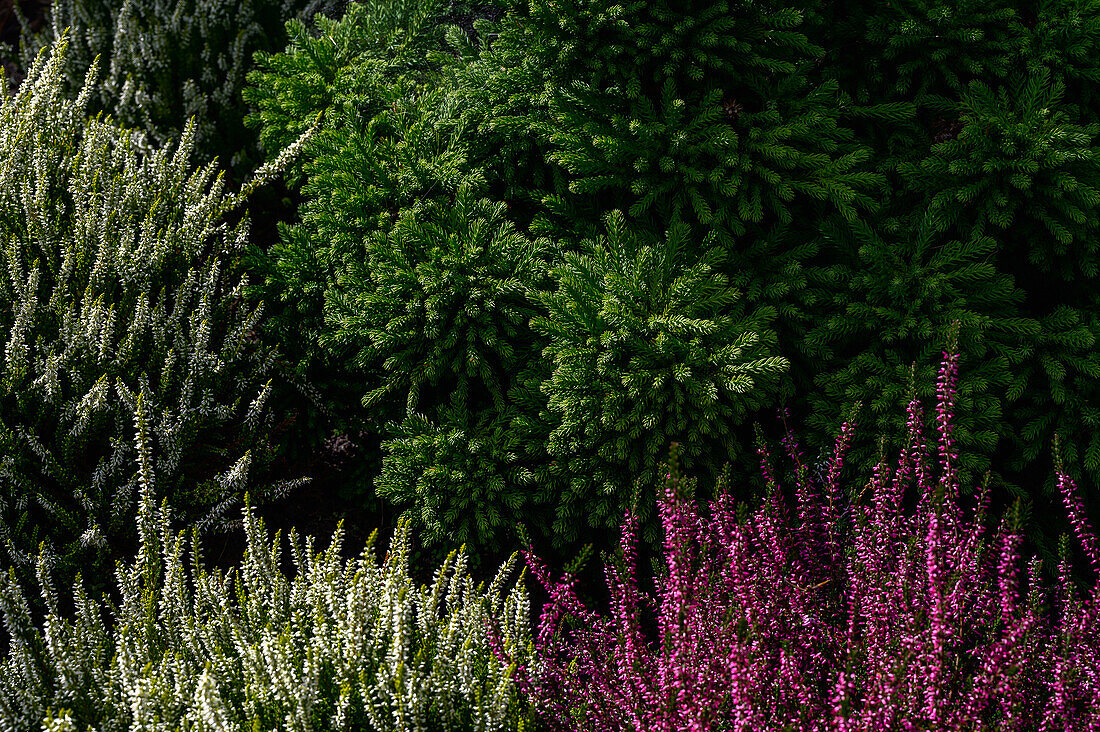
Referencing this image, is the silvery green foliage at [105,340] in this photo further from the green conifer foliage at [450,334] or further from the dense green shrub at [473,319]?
the green conifer foliage at [450,334]

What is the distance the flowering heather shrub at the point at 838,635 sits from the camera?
5.69 ft

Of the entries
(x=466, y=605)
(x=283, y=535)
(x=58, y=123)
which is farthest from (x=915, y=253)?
(x=58, y=123)

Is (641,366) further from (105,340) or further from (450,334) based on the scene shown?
(105,340)

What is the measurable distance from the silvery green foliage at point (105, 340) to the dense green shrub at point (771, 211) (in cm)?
42

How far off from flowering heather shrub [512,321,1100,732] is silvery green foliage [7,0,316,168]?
280 centimetres

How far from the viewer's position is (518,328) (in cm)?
279

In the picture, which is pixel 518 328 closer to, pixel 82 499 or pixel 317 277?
pixel 317 277

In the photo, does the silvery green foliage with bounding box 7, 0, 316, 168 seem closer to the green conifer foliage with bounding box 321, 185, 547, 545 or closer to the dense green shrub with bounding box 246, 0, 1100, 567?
the dense green shrub with bounding box 246, 0, 1100, 567

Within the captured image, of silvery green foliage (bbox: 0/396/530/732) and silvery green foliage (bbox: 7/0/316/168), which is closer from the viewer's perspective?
silvery green foliage (bbox: 0/396/530/732)

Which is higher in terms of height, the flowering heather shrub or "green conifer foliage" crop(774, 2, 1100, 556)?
"green conifer foliage" crop(774, 2, 1100, 556)

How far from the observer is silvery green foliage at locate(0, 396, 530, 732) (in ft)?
6.15

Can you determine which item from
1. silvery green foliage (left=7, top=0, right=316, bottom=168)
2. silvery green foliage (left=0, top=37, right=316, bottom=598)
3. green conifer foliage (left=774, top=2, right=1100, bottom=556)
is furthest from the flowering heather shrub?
silvery green foliage (left=7, top=0, right=316, bottom=168)

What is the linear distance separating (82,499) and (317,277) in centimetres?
99

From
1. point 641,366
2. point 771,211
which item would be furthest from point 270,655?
point 771,211
